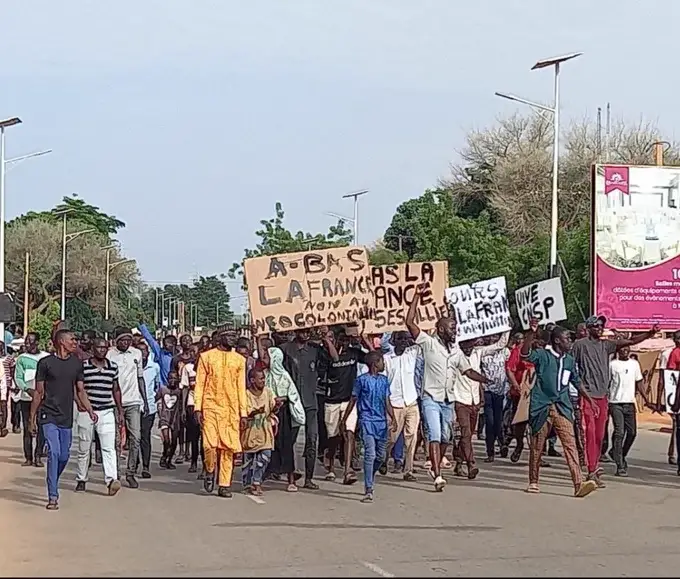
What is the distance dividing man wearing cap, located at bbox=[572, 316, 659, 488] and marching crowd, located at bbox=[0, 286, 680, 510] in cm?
1

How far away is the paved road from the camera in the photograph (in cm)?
866

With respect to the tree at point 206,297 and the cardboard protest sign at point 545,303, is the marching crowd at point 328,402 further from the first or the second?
the tree at point 206,297

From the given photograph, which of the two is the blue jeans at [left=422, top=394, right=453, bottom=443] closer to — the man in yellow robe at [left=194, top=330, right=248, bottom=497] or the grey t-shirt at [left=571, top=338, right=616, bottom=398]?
the grey t-shirt at [left=571, top=338, right=616, bottom=398]

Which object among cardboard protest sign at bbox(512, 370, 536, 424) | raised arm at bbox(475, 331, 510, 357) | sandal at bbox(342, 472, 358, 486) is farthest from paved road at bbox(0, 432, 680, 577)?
raised arm at bbox(475, 331, 510, 357)

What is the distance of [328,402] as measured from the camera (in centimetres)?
1397

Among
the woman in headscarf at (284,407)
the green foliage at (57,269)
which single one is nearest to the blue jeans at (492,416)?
the woman in headscarf at (284,407)

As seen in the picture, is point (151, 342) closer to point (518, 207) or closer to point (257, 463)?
point (257, 463)

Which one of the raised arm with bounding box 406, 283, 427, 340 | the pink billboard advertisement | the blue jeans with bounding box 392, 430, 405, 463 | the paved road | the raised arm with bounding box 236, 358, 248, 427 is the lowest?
the paved road

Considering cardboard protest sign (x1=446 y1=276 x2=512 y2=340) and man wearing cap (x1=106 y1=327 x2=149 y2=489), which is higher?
cardboard protest sign (x1=446 y1=276 x2=512 y2=340)

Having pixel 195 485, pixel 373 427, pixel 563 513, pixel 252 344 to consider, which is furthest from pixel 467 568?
pixel 252 344

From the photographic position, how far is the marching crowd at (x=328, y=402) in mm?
12625

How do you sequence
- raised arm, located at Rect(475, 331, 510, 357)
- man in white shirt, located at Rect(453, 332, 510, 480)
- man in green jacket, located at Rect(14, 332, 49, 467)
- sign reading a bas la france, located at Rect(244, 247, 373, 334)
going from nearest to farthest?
man in white shirt, located at Rect(453, 332, 510, 480) < sign reading a bas la france, located at Rect(244, 247, 373, 334) < raised arm, located at Rect(475, 331, 510, 357) < man in green jacket, located at Rect(14, 332, 49, 467)

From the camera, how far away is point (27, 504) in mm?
12266

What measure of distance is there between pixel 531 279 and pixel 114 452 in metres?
30.9
